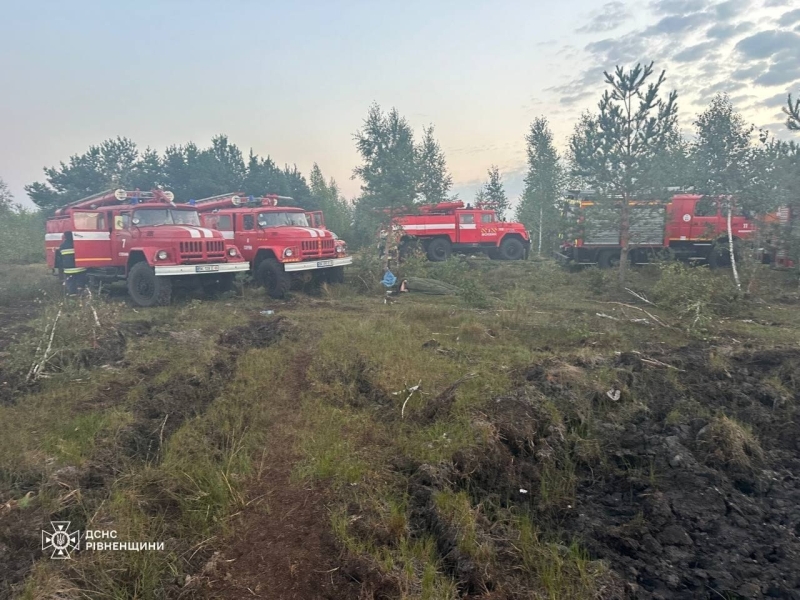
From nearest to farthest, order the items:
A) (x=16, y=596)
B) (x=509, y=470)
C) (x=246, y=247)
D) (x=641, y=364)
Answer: (x=16, y=596)
(x=509, y=470)
(x=641, y=364)
(x=246, y=247)

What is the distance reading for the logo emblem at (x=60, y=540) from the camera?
9.06ft

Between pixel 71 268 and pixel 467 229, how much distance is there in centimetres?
1277

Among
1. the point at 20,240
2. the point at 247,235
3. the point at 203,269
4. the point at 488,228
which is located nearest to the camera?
the point at 203,269

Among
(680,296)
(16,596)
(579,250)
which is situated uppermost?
(579,250)

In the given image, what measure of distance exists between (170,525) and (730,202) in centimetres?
1439

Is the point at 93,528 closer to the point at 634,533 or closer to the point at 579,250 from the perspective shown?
the point at 634,533

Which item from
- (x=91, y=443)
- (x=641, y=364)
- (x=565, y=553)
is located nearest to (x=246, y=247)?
(x=91, y=443)

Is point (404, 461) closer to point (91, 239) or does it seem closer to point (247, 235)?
point (247, 235)

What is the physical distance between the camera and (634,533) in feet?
9.89

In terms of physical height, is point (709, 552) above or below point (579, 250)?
below

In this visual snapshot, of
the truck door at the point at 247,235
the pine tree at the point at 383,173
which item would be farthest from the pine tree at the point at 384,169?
the truck door at the point at 247,235

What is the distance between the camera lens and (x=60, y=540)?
9.34 ft

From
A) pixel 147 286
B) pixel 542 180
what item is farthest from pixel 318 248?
pixel 542 180

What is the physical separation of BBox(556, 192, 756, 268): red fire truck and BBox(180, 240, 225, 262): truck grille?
9.19m
